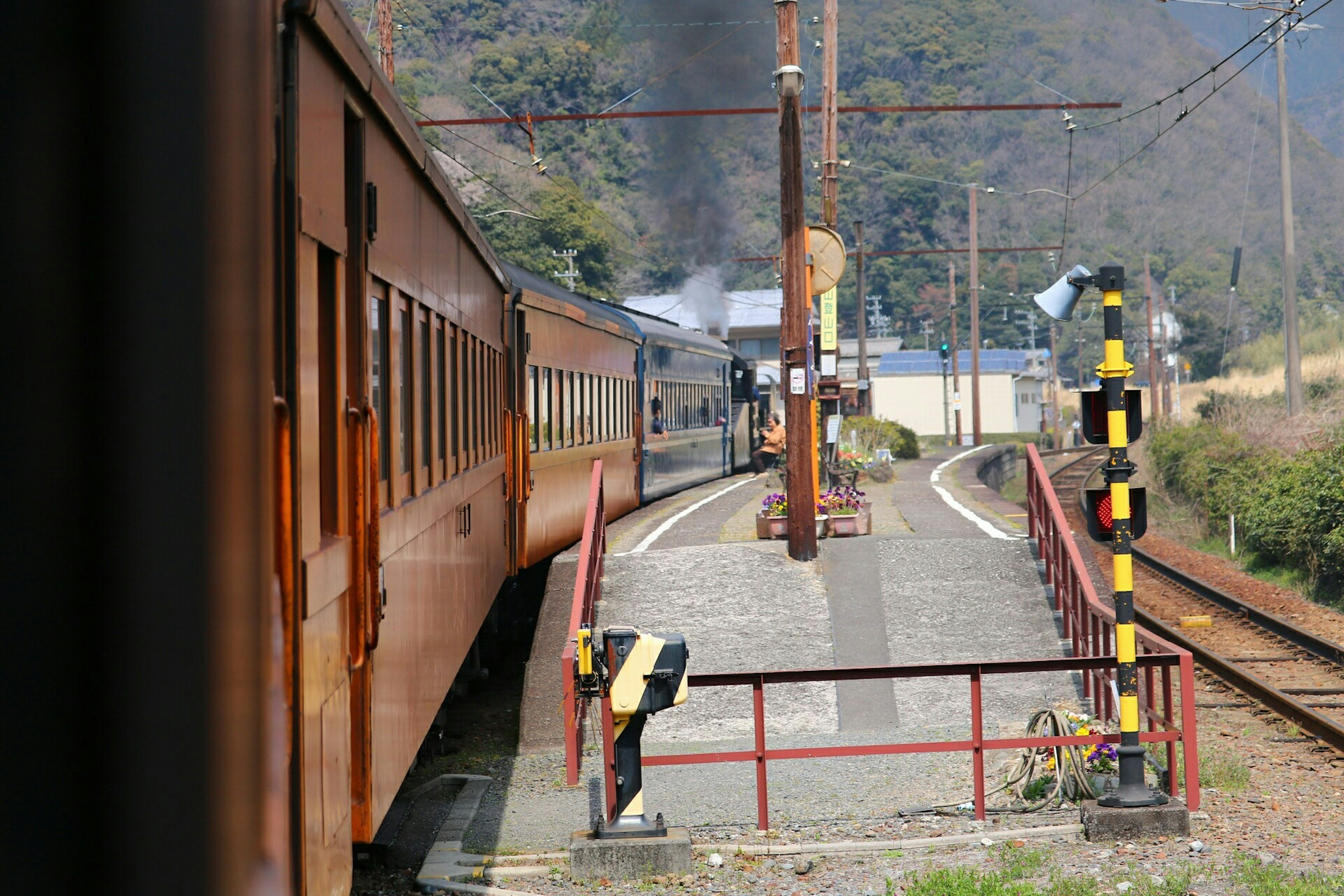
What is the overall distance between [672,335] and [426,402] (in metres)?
18.0

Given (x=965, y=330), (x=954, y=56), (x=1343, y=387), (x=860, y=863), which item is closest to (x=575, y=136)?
(x=965, y=330)

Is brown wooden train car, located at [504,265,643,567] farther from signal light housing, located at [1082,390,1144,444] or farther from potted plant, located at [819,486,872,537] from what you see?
signal light housing, located at [1082,390,1144,444]

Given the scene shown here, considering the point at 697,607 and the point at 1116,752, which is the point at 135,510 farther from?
the point at 697,607

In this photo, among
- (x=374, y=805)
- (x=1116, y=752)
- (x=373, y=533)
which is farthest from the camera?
(x=1116, y=752)

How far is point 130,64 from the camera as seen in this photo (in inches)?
75.0

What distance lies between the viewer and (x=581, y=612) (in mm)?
9945

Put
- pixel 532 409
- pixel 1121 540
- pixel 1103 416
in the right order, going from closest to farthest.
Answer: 1. pixel 1121 540
2. pixel 1103 416
3. pixel 532 409

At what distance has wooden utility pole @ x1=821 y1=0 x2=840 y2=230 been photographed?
21.0 m

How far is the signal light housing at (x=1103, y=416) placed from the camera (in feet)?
26.3

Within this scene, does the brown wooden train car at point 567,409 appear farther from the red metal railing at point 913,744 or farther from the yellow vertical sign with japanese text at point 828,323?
the red metal railing at point 913,744

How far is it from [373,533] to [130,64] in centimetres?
227

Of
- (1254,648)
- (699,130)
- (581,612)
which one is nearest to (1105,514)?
(581,612)

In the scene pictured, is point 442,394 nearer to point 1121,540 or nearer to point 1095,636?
point 1121,540

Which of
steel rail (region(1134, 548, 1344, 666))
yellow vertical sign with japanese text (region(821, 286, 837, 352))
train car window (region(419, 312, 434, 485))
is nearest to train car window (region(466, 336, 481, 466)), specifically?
train car window (region(419, 312, 434, 485))
